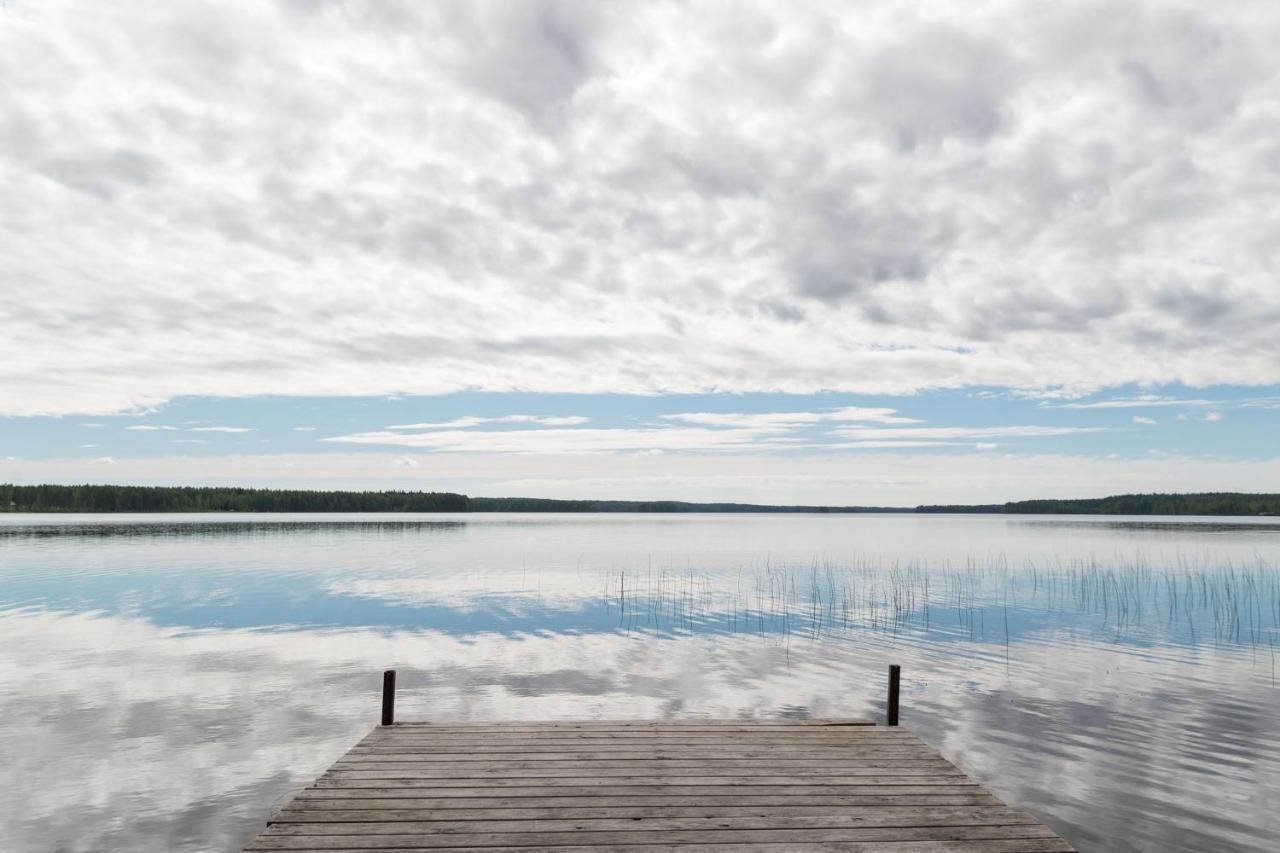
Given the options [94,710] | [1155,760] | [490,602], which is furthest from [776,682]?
[490,602]

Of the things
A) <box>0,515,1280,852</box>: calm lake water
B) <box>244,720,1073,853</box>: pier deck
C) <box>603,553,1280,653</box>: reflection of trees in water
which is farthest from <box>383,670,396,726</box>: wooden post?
<box>603,553,1280,653</box>: reflection of trees in water

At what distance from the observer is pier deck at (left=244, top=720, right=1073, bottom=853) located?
872cm

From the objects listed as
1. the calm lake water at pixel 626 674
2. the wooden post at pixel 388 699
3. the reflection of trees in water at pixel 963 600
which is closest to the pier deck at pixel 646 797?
the wooden post at pixel 388 699

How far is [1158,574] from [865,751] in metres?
53.0

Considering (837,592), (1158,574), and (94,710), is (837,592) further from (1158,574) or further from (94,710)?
(94,710)

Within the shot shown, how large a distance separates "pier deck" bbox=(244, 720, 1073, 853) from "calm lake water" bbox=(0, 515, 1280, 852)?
367cm

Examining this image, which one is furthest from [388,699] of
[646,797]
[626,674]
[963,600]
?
[963,600]

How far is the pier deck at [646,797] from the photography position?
8.72m

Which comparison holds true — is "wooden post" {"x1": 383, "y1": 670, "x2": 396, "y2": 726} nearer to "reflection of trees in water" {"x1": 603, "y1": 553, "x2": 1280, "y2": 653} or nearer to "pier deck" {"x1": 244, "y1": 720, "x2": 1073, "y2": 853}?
"pier deck" {"x1": 244, "y1": 720, "x2": 1073, "y2": 853}

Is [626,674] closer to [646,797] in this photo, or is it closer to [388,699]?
[388,699]

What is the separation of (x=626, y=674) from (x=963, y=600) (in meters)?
25.1

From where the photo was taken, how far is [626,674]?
2392 centimetres

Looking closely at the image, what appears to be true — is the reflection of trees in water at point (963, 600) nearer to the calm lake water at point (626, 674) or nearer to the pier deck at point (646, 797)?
the calm lake water at point (626, 674)

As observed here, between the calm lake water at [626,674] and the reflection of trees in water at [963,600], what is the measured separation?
0.94 ft
